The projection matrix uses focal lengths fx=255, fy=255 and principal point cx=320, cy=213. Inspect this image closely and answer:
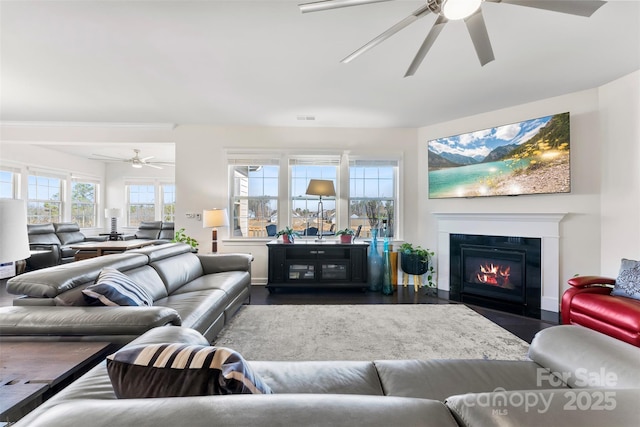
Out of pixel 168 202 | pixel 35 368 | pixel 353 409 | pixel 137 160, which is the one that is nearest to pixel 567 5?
pixel 353 409

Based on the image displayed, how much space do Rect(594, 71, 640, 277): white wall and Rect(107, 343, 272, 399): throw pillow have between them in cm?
398

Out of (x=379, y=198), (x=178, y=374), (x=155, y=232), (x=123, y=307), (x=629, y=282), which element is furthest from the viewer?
(x=155, y=232)

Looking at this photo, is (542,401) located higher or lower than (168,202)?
lower

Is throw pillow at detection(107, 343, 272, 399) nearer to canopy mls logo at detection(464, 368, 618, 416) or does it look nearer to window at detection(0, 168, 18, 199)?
canopy mls logo at detection(464, 368, 618, 416)

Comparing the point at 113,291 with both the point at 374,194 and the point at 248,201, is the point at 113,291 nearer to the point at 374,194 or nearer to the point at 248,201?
the point at 248,201

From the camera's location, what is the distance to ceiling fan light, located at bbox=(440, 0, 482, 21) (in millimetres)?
1309

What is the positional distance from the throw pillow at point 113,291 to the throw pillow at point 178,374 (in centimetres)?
109

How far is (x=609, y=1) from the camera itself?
69.4 inches

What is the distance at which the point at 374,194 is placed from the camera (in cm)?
438

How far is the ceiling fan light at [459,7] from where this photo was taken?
4.29 feet

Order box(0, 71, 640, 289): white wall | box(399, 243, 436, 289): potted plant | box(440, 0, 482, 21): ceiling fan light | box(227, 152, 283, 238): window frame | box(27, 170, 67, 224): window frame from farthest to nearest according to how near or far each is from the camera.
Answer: box(27, 170, 67, 224): window frame < box(227, 152, 283, 238): window frame < box(399, 243, 436, 289): potted plant < box(0, 71, 640, 289): white wall < box(440, 0, 482, 21): ceiling fan light

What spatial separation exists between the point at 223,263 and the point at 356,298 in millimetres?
1858

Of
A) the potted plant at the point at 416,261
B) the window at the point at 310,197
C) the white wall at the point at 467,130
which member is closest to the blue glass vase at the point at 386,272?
the potted plant at the point at 416,261

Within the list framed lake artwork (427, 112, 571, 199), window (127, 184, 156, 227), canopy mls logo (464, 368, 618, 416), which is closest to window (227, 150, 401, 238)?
framed lake artwork (427, 112, 571, 199)
